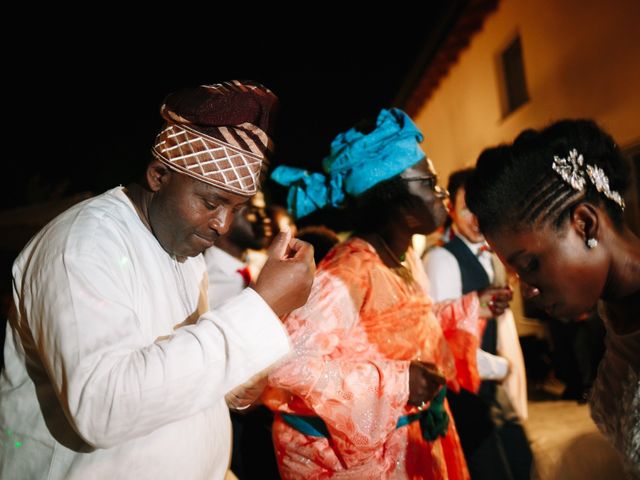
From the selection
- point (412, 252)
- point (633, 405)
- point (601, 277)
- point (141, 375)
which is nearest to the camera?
point (141, 375)

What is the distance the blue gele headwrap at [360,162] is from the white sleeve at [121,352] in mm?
1318

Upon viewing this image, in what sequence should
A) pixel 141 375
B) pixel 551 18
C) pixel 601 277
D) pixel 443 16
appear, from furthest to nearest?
pixel 443 16 < pixel 551 18 < pixel 601 277 < pixel 141 375

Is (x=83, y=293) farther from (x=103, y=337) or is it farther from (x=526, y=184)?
(x=526, y=184)

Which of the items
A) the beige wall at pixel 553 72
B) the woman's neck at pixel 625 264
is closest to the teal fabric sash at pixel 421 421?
the woman's neck at pixel 625 264

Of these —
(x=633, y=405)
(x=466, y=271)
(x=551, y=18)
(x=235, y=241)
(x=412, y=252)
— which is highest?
(x=551, y=18)

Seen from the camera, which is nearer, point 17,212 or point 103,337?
point 103,337

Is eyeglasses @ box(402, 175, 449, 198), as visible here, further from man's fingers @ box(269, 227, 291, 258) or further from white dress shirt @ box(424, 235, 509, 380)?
man's fingers @ box(269, 227, 291, 258)

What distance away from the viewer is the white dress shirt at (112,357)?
3.36 ft

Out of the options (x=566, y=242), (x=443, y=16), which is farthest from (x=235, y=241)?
(x=443, y=16)

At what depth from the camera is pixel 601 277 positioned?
4.80 feet

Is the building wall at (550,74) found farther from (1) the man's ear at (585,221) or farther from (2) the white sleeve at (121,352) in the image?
(2) the white sleeve at (121,352)

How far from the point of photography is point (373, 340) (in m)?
2.01

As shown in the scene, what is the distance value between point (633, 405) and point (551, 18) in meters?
5.86

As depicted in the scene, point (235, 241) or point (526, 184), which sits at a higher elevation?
point (526, 184)
